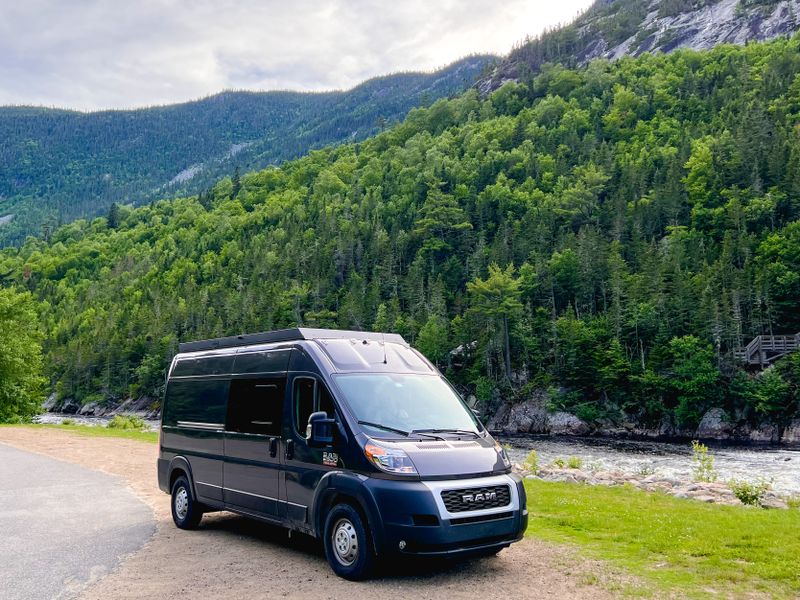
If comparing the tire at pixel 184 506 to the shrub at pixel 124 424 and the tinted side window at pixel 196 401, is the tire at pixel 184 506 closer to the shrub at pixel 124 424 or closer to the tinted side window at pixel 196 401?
the tinted side window at pixel 196 401

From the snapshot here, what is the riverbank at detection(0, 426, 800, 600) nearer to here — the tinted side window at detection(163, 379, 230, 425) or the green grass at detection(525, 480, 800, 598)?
the green grass at detection(525, 480, 800, 598)

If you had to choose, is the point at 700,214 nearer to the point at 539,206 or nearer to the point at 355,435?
the point at 539,206

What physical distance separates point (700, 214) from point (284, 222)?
3827 inches

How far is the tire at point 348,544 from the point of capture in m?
8.12

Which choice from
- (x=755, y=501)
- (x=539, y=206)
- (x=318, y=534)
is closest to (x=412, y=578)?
(x=318, y=534)

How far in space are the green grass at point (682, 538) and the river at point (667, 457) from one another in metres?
12.1

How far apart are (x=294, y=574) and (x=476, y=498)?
2761 millimetres

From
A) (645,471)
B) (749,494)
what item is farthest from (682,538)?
(645,471)

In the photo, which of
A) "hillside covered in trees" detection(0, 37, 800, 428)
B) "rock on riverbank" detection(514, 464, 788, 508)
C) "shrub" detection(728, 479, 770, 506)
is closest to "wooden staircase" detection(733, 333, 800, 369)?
"hillside covered in trees" detection(0, 37, 800, 428)

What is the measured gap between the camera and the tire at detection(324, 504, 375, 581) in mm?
8117

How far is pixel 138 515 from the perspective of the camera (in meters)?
13.5

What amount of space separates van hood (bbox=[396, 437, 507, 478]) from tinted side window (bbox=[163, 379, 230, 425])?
4.42m

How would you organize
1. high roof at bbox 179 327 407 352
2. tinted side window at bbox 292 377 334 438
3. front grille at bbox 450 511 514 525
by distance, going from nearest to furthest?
front grille at bbox 450 511 514 525 → tinted side window at bbox 292 377 334 438 → high roof at bbox 179 327 407 352

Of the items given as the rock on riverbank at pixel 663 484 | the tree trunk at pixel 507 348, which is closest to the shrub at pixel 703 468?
the rock on riverbank at pixel 663 484
